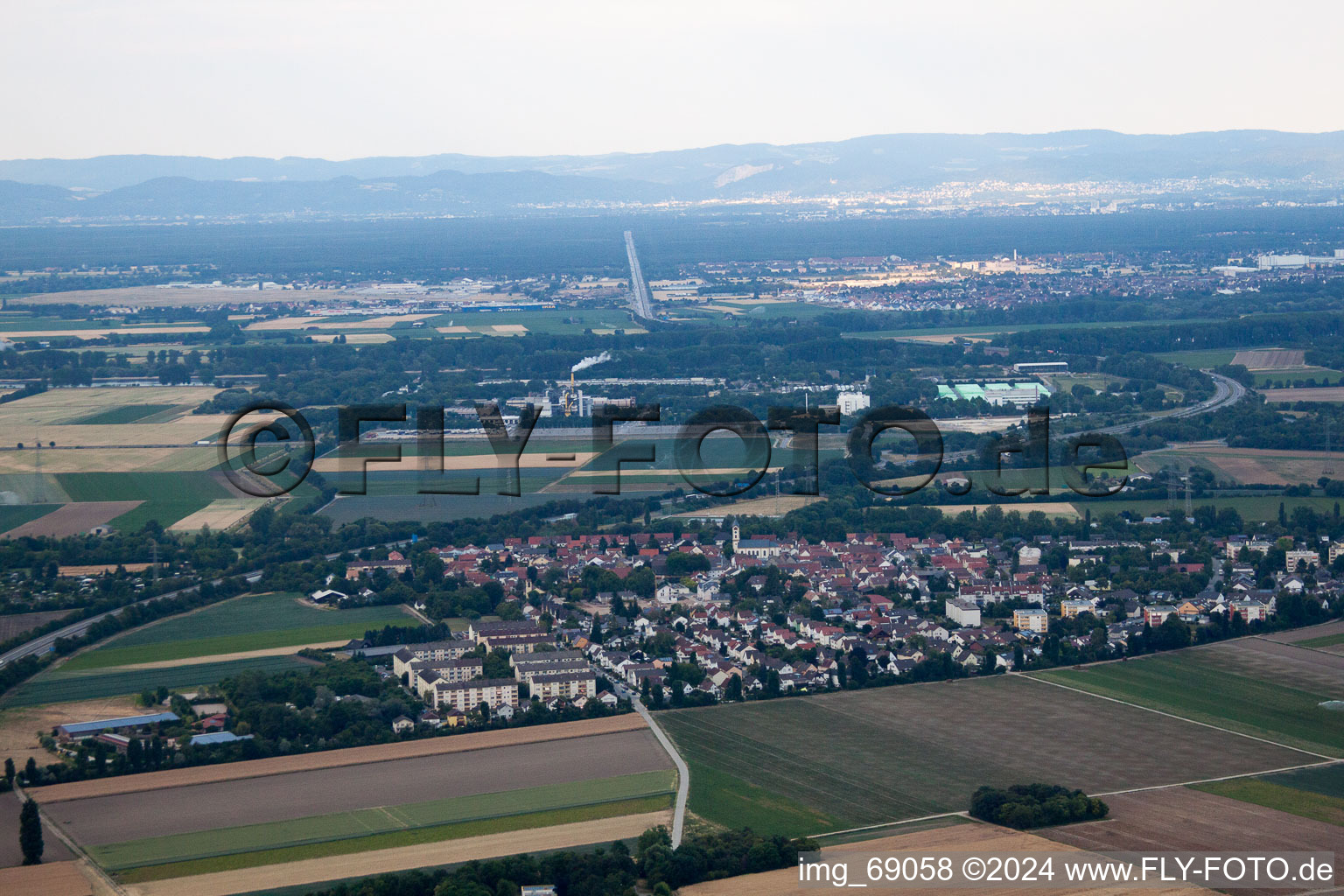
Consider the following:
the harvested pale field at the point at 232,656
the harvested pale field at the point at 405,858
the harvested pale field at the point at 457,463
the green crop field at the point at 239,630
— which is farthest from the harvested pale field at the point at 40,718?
the harvested pale field at the point at 457,463

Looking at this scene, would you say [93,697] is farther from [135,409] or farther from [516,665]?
[135,409]

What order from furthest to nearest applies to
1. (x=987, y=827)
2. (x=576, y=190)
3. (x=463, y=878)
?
(x=576, y=190) → (x=987, y=827) → (x=463, y=878)

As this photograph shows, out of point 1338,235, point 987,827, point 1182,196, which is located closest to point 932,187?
point 1182,196

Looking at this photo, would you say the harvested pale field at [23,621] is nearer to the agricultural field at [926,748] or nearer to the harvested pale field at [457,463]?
the agricultural field at [926,748]

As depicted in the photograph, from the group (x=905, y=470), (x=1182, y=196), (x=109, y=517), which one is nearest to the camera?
(x=109, y=517)

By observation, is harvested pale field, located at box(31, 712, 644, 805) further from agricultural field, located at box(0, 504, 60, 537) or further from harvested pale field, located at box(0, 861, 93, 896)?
agricultural field, located at box(0, 504, 60, 537)

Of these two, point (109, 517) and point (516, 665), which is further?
point (109, 517)

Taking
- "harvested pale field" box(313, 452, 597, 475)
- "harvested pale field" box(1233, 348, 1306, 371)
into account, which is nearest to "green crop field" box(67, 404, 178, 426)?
"harvested pale field" box(313, 452, 597, 475)

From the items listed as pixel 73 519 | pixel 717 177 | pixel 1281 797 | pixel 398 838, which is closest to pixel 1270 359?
pixel 73 519
